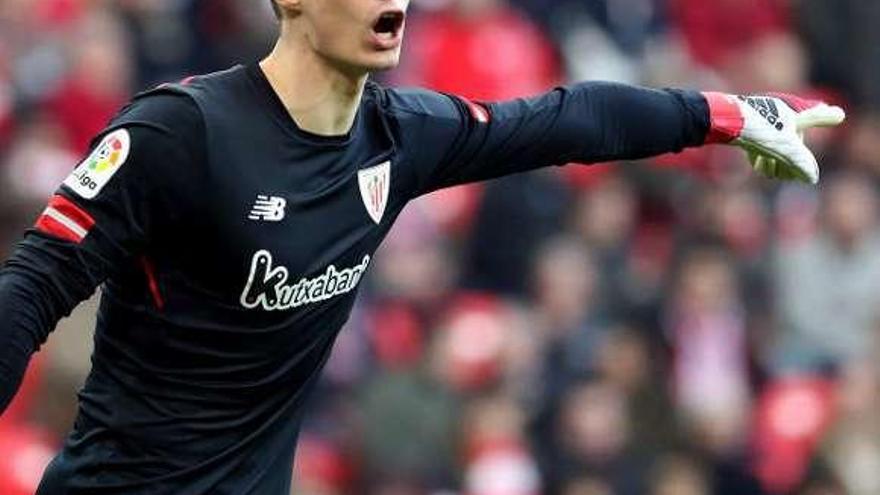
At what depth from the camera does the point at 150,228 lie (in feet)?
15.1

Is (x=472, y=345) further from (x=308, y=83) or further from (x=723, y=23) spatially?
(x=308, y=83)

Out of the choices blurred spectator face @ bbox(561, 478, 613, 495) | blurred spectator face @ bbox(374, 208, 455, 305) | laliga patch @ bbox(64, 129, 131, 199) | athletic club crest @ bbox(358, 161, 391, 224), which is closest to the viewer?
laliga patch @ bbox(64, 129, 131, 199)

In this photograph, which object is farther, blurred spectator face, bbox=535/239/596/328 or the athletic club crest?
blurred spectator face, bbox=535/239/596/328

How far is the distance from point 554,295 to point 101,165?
258 inches

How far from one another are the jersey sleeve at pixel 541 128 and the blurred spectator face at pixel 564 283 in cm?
539

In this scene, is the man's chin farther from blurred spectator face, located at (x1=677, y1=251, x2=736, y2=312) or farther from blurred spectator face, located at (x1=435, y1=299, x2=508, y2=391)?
blurred spectator face, located at (x1=677, y1=251, x2=736, y2=312)

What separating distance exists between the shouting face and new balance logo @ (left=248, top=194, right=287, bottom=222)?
1.05ft

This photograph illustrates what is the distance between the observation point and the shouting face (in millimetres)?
4824

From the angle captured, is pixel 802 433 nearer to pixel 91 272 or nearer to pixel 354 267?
pixel 354 267

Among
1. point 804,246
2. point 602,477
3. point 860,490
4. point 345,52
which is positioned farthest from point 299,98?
point 804,246

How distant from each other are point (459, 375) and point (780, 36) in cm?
366

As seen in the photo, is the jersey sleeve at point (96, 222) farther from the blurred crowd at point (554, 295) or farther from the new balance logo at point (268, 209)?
the blurred crowd at point (554, 295)

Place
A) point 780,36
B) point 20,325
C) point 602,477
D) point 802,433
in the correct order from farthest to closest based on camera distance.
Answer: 1. point 780,36
2. point 802,433
3. point 602,477
4. point 20,325

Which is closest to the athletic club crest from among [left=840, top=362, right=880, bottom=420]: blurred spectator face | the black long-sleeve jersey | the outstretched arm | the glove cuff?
the black long-sleeve jersey
